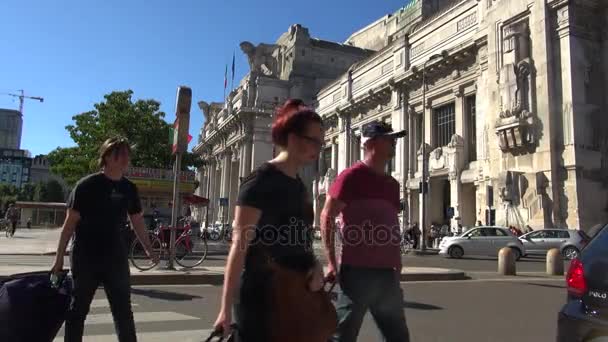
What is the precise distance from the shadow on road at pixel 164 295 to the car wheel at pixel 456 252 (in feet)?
52.7

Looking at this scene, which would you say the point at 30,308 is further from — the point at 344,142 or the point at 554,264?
the point at 344,142

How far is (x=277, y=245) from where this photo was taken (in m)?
2.60

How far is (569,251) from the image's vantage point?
21.4 meters

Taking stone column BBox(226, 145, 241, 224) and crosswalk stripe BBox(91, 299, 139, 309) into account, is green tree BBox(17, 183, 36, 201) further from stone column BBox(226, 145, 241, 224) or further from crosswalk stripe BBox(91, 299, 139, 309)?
crosswalk stripe BBox(91, 299, 139, 309)

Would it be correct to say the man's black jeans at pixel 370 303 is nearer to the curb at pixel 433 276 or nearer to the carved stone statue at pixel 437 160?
the curb at pixel 433 276

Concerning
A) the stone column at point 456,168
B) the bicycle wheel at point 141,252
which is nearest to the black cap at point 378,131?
the bicycle wheel at point 141,252

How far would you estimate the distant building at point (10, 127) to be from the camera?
184 meters

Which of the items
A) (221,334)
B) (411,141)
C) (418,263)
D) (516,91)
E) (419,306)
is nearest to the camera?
(221,334)

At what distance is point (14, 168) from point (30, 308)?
15650 centimetres

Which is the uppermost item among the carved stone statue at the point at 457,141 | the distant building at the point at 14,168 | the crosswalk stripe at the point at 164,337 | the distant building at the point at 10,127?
the distant building at the point at 10,127

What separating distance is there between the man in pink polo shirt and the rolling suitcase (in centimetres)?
197

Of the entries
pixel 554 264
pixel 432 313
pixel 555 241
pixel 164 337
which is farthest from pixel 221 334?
pixel 555 241

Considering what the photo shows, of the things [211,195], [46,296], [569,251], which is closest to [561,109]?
[569,251]

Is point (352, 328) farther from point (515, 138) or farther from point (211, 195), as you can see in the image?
point (211, 195)
